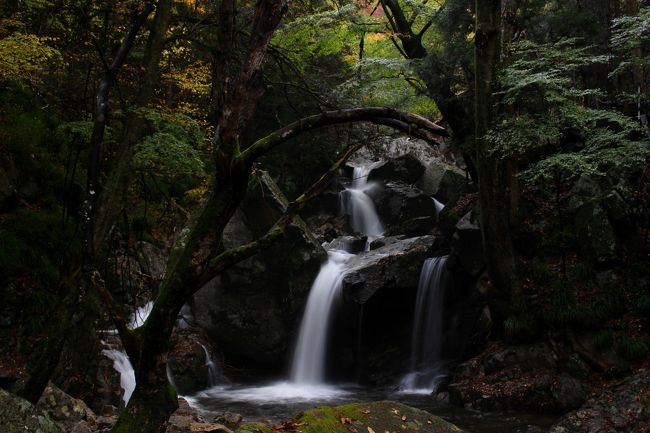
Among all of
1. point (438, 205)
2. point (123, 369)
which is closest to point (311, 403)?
point (123, 369)

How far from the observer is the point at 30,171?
10.3 metres

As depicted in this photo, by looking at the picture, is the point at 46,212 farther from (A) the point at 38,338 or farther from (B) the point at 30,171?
(A) the point at 38,338

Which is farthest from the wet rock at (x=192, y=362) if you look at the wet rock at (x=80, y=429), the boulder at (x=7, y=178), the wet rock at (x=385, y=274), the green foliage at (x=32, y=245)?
the wet rock at (x=80, y=429)

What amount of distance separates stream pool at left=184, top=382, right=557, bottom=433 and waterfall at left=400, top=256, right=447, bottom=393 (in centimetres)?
138

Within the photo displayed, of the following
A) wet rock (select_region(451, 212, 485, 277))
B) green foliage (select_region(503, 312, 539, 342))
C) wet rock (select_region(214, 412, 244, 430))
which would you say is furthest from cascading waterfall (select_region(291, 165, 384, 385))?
wet rock (select_region(214, 412, 244, 430))

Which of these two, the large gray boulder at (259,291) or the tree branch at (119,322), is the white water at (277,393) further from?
the tree branch at (119,322)

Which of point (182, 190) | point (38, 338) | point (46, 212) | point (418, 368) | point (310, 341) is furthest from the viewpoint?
point (182, 190)

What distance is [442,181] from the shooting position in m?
Answer: 21.2

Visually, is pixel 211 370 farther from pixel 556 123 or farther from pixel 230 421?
pixel 556 123

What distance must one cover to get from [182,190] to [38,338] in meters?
8.65

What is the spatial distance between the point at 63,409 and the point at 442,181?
17433 mm

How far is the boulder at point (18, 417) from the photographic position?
148 inches

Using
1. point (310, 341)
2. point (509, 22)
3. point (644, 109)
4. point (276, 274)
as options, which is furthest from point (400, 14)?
point (310, 341)

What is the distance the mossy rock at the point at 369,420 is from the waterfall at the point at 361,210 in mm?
15575
